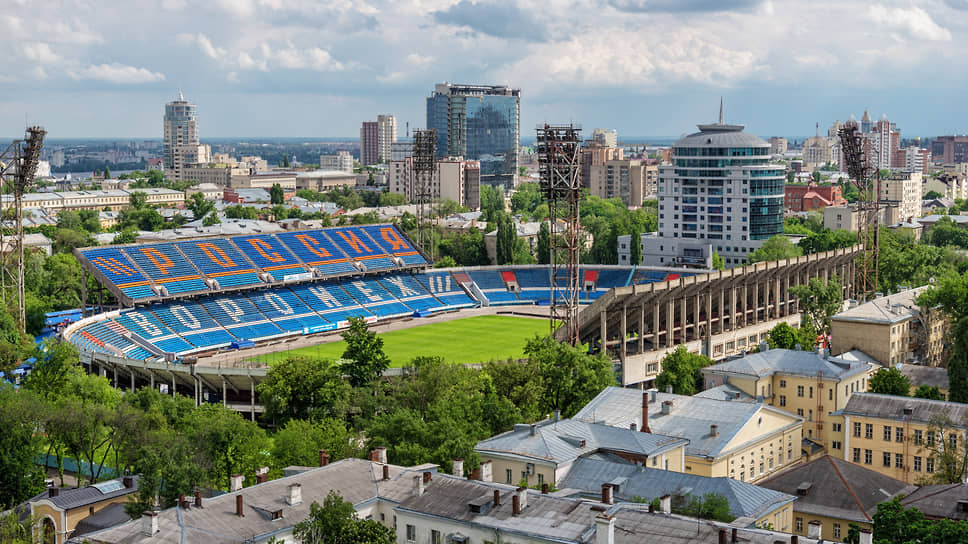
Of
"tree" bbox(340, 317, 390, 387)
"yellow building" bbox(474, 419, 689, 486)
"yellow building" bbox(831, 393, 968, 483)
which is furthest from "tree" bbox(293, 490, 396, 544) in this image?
"tree" bbox(340, 317, 390, 387)

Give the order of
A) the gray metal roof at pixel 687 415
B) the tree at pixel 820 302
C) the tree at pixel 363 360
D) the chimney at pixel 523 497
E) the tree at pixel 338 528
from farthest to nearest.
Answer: the tree at pixel 820 302, the tree at pixel 363 360, the gray metal roof at pixel 687 415, the chimney at pixel 523 497, the tree at pixel 338 528

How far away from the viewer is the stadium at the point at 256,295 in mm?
72312

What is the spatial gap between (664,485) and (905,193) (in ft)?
518

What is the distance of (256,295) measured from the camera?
97.4 m

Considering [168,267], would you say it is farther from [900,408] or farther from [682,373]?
[900,408]

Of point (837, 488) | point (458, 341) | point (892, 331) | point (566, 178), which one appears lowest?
point (458, 341)

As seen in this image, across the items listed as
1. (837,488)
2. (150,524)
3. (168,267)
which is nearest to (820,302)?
(837,488)

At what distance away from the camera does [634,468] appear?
126 ft

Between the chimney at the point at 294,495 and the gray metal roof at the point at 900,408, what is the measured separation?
28.3 meters

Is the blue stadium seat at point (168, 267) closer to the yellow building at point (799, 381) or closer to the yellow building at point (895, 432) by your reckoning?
the yellow building at point (799, 381)

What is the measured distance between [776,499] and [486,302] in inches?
2990

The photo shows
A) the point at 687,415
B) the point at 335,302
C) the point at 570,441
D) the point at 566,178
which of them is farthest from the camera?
the point at 335,302

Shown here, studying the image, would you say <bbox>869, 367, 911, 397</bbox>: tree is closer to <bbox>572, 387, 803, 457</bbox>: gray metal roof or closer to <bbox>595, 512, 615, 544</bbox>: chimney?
<bbox>572, 387, 803, 457</bbox>: gray metal roof

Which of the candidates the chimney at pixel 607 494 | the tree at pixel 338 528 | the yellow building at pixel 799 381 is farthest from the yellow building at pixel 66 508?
the yellow building at pixel 799 381
